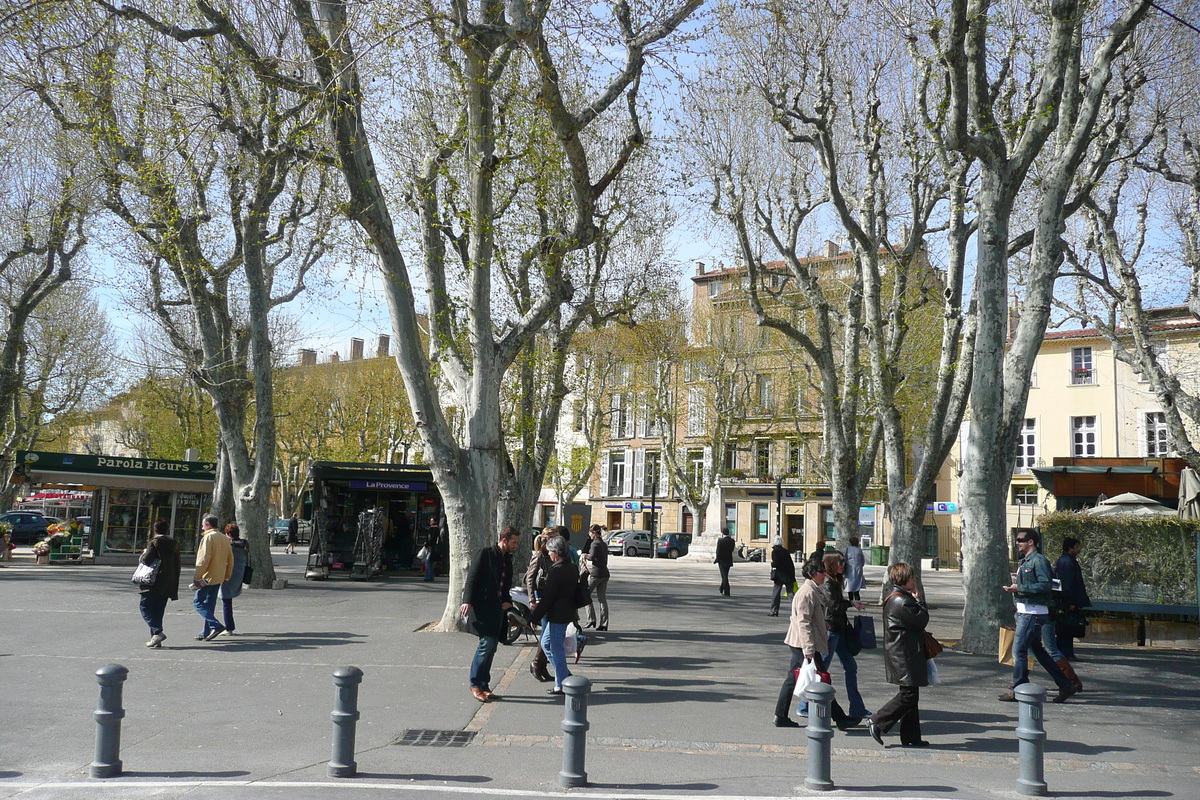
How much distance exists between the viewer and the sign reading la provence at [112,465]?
82.4 ft

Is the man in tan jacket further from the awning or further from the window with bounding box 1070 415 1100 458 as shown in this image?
the window with bounding box 1070 415 1100 458

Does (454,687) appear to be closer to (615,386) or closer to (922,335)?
(922,335)

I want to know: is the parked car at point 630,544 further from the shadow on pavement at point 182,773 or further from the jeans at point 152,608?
the shadow on pavement at point 182,773

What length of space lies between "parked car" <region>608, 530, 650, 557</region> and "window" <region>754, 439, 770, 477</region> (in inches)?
302

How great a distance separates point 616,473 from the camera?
196ft

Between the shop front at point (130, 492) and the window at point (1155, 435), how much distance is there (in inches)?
1448

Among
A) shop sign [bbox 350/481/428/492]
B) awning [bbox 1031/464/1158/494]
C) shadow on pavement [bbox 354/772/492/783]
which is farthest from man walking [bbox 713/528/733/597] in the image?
shadow on pavement [bbox 354/772/492/783]

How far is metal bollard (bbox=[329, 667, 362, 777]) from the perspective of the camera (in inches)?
240

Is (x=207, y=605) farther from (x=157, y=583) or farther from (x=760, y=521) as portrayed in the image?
(x=760, y=521)

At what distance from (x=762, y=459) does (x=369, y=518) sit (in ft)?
105

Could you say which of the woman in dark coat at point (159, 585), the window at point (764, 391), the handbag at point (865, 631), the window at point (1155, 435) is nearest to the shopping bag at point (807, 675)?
the handbag at point (865, 631)

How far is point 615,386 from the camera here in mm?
45094

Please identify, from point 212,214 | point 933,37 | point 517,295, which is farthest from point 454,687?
point 212,214

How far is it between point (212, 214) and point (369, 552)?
8.79 meters
